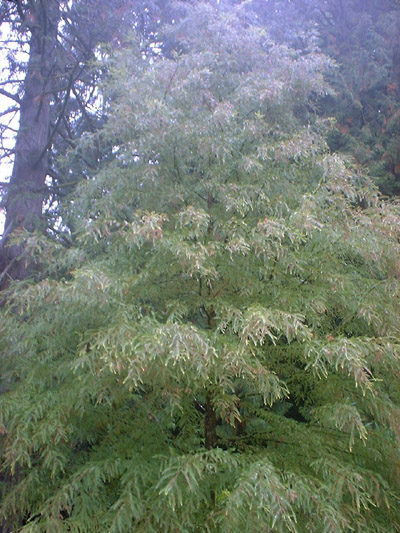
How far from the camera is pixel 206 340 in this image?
3125mm

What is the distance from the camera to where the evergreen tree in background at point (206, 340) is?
122 inches

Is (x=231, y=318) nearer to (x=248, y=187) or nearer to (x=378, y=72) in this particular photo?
(x=248, y=187)

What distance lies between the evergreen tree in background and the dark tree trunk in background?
185 cm

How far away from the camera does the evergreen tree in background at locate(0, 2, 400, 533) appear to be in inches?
122

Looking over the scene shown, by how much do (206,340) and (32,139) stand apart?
5574 mm

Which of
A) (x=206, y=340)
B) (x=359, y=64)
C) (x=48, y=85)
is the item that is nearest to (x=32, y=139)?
(x=48, y=85)

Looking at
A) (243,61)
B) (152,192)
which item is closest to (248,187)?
(152,192)

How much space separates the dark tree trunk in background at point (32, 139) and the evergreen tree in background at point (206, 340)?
1852mm

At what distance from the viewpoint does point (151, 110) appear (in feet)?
13.7

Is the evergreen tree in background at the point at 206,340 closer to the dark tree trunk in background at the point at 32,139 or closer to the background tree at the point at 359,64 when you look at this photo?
the dark tree trunk in background at the point at 32,139

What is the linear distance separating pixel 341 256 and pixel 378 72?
542 cm

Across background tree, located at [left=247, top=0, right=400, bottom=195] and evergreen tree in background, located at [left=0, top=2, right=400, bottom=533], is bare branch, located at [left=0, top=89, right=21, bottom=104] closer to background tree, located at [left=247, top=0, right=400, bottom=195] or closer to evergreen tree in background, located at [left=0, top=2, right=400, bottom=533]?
evergreen tree in background, located at [left=0, top=2, right=400, bottom=533]

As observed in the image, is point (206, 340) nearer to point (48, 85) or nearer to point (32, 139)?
point (32, 139)

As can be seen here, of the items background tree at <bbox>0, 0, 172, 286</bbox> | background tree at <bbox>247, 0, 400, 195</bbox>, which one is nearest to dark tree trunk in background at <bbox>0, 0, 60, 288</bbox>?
background tree at <bbox>0, 0, 172, 286</bbox>
